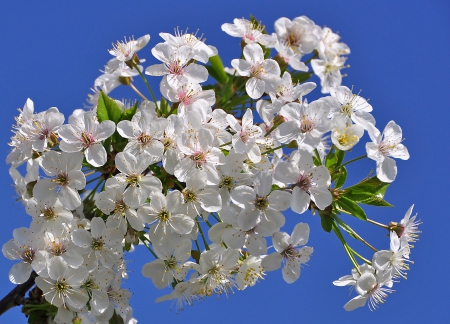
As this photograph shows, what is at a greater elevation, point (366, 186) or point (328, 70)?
point (328, 70)

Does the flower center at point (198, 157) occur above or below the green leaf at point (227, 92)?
below

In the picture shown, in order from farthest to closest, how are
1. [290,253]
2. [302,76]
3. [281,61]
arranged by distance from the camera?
[302,76]
[281,61]
[290,253]

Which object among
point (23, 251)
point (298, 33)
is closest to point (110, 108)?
point (23, 251)

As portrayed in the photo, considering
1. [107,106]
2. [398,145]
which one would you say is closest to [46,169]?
[107,106]

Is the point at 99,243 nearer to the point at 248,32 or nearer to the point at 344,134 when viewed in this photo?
the point at 344,134

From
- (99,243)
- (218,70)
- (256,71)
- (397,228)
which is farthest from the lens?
(218,70)

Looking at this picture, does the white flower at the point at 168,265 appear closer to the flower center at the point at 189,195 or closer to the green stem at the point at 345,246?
the flower center at the point at 189,195

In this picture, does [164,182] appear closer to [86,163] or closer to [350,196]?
[86,163]

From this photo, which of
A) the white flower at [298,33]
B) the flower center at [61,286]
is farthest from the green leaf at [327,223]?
the white flower at [298,33]
